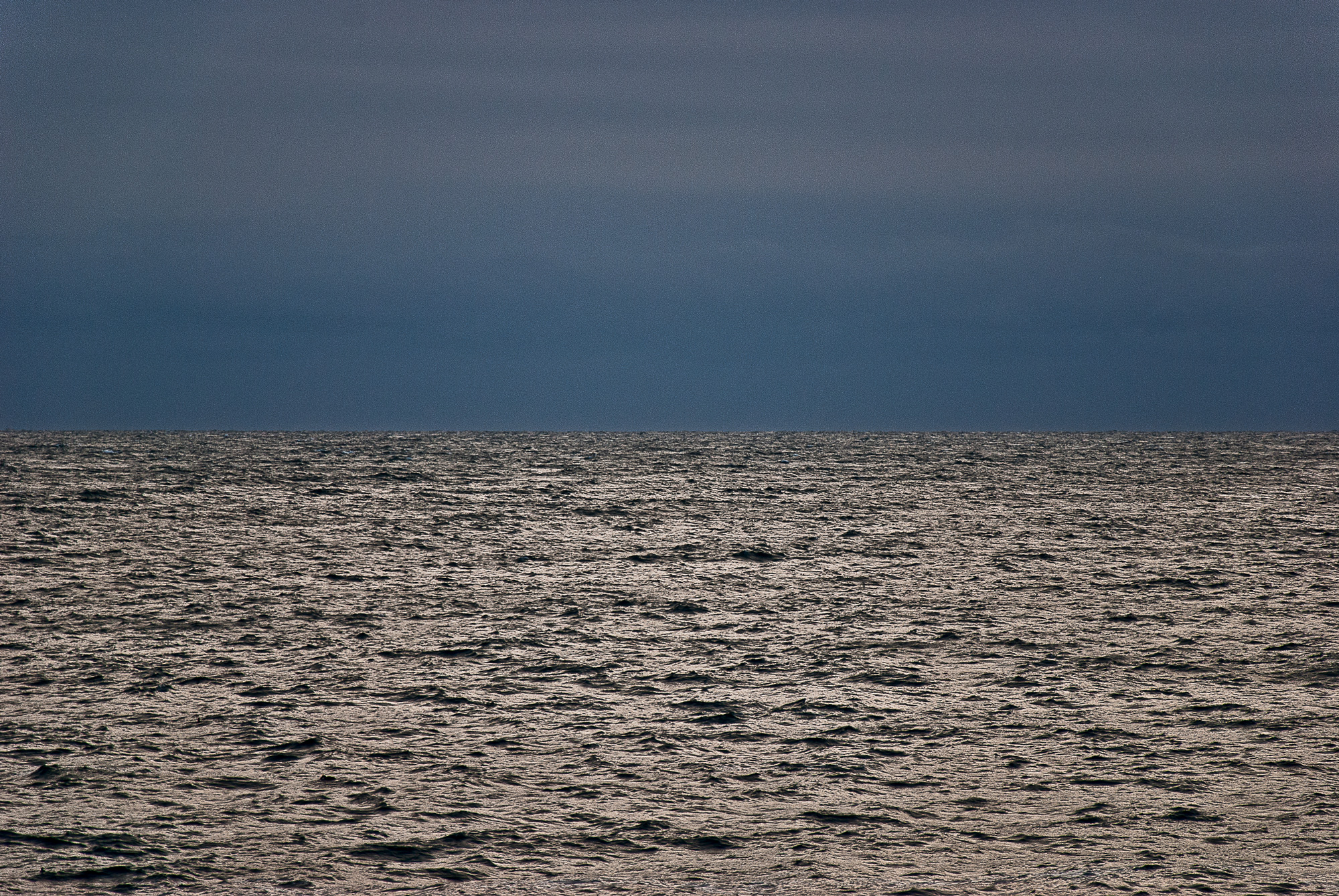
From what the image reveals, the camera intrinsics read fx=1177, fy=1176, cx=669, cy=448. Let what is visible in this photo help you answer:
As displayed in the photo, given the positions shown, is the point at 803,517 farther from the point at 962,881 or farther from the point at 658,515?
the point at 962,881

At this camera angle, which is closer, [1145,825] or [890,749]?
[1145,825]

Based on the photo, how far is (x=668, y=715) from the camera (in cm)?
1406

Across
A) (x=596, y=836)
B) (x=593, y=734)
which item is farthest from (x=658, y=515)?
(x=596, y=836)

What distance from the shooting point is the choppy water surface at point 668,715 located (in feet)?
30.3

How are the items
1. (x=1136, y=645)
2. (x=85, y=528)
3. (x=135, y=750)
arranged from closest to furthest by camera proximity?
(x=135, y=750)
(x=1136, y=645)
(x=85, y=528)

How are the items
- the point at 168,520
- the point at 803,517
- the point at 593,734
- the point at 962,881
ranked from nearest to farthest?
the point at 962,881 < the point at 593,734 < the point at 168,520 < the point at 803,517

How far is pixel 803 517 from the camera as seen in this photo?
48.6m

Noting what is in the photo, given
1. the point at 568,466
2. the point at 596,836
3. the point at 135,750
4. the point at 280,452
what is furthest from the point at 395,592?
the point at 280,452

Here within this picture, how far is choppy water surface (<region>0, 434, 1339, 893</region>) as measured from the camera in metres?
9.25

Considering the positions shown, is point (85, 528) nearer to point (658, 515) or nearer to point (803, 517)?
point (658, 515)

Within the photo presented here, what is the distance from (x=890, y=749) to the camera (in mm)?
12555

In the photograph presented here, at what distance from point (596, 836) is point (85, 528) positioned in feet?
120

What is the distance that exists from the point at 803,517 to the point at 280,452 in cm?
9452

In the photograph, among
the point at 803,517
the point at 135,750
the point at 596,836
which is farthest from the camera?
the point at 803,517
